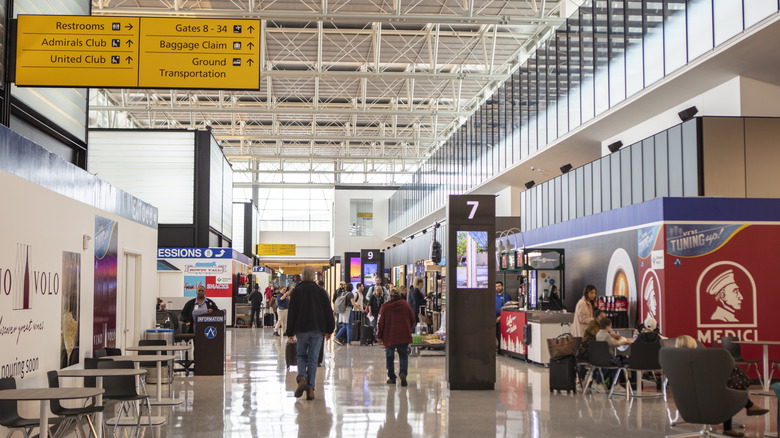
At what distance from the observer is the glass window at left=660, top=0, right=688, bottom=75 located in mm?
12531

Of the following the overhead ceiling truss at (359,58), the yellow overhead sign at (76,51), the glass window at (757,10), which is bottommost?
the yellow overhead sign at (76,51)

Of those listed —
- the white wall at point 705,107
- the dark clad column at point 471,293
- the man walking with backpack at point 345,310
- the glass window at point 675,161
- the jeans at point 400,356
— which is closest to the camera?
the dark clad column at point 471,293

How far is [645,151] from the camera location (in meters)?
13.6

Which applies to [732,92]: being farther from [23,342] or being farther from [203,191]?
[203,191]

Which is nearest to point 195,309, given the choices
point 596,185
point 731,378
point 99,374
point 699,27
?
point 99,374

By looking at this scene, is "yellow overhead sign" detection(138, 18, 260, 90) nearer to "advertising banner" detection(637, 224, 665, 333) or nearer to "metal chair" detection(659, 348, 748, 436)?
"metal chair" detection(659, 348, 748, 436)

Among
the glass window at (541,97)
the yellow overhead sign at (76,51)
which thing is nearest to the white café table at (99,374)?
the yellow overhead sign at (76,51)

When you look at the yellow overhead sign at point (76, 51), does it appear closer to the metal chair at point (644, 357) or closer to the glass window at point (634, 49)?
the metal chair at point (644, 357)

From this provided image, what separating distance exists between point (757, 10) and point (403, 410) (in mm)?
7262

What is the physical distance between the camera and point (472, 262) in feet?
33.7

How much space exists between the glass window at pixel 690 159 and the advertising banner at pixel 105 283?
8.52 metres

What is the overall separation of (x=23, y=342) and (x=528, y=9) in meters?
18.3

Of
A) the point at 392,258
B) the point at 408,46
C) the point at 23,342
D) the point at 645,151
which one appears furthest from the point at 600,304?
the point at 392,258

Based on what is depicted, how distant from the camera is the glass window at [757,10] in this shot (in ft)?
33.5
